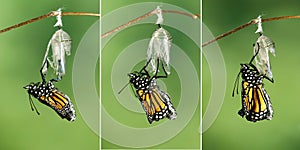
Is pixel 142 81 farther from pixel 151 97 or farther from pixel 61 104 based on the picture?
pixel 61 104

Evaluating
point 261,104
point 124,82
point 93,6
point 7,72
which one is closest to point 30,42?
point 7,72

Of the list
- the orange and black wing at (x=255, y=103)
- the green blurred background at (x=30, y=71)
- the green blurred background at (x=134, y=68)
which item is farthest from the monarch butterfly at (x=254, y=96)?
the green blurred background at (x=30, y=71)

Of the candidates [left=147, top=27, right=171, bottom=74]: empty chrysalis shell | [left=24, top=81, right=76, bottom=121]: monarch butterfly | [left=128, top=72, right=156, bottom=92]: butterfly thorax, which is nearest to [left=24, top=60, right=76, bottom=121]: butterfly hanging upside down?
[left=24, top=81, right=76, bottom=121]: monarch butterfly

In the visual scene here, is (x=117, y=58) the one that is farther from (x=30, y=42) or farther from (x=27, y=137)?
(x=27, y=137)

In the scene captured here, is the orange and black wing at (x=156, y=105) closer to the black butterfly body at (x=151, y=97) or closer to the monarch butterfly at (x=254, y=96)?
the black butterfly body at (x=151, y=97)

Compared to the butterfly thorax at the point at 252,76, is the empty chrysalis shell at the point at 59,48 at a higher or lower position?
higher

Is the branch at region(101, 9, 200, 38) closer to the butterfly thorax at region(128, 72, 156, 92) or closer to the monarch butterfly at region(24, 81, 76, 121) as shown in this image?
the butterfly thorax at region(128, 72, 156, 92)

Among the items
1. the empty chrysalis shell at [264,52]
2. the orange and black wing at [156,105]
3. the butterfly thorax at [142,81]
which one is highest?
the empty chrysalis shell at [264,52]
